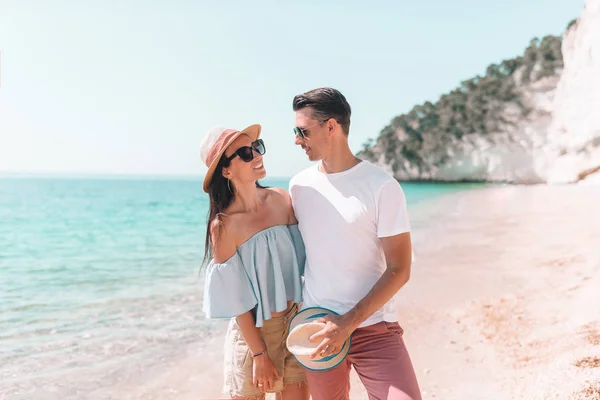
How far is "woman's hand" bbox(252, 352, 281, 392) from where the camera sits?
2479 millimetres

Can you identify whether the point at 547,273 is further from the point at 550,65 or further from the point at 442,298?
the point at 550,65

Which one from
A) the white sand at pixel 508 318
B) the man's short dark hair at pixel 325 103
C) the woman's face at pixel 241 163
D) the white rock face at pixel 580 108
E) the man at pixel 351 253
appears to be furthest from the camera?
the white rock face at pixel 580 108

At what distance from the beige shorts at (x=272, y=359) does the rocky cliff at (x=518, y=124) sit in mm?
28511

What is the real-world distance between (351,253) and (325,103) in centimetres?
→ 76

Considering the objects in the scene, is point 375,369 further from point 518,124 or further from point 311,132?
point 518,124

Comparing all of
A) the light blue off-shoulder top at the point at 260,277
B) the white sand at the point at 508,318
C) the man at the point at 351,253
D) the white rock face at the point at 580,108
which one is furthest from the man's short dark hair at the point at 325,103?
the white rock face at the point at 580,108

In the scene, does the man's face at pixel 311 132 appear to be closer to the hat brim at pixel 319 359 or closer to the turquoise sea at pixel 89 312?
the hat brim at pixel 319 359

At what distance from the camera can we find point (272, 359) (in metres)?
2.58

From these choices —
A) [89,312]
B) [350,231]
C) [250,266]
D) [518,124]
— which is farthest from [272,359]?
[518,124]

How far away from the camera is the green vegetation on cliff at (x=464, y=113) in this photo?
48781mm

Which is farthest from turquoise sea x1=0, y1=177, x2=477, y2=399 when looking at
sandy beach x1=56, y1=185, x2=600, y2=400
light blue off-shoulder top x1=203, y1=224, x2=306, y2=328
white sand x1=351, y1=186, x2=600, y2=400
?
light blue off-shoulder top x1=203, y1=224, x2=306, y2=328

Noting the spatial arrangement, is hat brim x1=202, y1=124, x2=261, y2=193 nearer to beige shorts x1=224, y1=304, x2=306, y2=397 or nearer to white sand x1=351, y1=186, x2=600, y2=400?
beige shorts x1=224, y1=304, x2=306, y2=397

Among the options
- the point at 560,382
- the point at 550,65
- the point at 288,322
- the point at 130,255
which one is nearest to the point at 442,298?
the point at 560,382

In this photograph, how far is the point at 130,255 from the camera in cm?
1402
